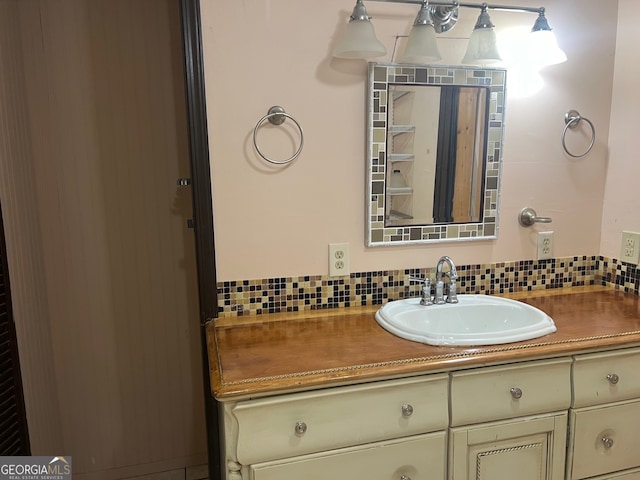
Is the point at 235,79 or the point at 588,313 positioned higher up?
the point at 235,79

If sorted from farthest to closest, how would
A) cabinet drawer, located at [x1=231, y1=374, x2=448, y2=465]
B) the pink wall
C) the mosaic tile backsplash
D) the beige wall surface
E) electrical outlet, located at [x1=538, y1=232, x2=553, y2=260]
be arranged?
electrical outlet, located at [x1=538, y1=232, x2=553, y2=260] → the beige wall surface → the mosaic tile backsplash → the pink wall → cabinet drawer, located at [x1=231, y1=374, x2=448, y2=465]

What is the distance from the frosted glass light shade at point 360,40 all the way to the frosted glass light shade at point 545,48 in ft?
1.91

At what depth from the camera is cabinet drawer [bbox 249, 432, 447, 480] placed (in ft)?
4.04

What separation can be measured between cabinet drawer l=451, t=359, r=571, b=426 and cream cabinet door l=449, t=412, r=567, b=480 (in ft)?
0.10

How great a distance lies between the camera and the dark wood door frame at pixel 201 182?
1475 millimetres

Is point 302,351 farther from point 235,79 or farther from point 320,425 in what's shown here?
point 235,79

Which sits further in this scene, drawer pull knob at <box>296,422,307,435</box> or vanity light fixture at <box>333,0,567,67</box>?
vanity light fixture at <box>333,0,567,67</box>

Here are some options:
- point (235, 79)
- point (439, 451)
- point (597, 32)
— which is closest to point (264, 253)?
point (235, 79)

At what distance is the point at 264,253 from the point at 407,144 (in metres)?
0.64

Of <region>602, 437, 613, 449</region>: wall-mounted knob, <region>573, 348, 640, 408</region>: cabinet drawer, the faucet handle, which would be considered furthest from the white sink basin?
<region>602, 437, 613, 449</region>: wall-mounted knob

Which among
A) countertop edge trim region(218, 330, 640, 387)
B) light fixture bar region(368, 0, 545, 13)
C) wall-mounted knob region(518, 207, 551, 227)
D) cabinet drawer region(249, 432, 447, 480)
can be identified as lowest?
cabinet drawer region(249, 432, 447, 480)

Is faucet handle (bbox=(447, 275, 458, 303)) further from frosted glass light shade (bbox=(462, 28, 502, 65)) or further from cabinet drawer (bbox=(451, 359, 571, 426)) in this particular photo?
frosted glass light shade (bbox=(462, 28, 502, 65))

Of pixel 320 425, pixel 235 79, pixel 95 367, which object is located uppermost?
pixel 235 79

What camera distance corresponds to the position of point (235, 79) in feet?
5.06
